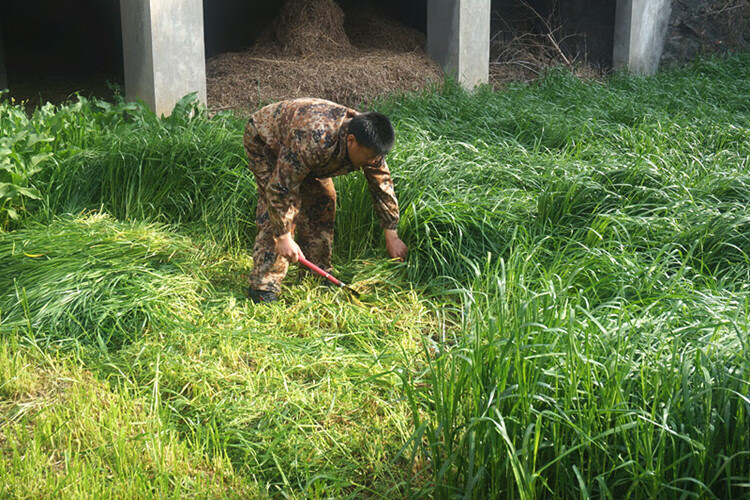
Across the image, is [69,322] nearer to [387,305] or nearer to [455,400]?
[387,305]

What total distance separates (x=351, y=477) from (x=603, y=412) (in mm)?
824

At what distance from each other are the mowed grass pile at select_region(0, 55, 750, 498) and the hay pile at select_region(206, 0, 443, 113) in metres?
1.28

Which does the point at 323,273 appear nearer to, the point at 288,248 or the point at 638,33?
the point at 288,248

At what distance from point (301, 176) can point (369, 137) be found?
394 millimetres

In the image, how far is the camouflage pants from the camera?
3.80 meters

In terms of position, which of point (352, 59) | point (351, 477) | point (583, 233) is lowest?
point (351, 477)

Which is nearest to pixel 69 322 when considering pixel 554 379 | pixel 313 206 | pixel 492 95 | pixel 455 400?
pixel 313 206

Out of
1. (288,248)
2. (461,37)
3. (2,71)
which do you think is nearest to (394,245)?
(288,248)

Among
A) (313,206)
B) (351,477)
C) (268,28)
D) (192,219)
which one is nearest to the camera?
(351,477)

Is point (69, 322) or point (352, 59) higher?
point (352, 59)

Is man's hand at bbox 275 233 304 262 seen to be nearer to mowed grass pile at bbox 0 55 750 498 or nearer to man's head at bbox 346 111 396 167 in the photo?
mowed grass pile at bbox 0 55 750 498

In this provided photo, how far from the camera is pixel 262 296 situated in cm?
377

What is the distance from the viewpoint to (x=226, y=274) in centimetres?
409

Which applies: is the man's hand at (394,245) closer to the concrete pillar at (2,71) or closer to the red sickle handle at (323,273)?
the red sickle handle at (323,273)
